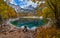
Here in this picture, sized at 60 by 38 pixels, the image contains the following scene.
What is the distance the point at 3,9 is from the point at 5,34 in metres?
0.37

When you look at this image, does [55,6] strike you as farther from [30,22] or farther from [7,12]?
[7,12]

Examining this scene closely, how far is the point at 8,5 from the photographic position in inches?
88.4

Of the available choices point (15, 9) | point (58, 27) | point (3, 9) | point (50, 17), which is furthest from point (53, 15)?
point (3, 9)

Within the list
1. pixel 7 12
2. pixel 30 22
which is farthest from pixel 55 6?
pixel 7 12

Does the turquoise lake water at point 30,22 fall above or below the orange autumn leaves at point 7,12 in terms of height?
below

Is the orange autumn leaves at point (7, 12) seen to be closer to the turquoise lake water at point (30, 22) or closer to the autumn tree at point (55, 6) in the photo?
the turquoise lake water at point (30, 22)

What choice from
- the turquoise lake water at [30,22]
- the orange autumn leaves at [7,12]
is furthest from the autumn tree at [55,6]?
the orange autumn leaves at [7,12]

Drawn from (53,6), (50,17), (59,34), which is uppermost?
(53,6)

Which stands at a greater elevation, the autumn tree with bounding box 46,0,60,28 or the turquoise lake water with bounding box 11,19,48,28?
the autumn tree with bounding box 46,0,60,28

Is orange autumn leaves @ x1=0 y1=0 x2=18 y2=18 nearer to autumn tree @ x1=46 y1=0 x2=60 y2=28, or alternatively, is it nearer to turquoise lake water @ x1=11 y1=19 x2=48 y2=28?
turquoise lake water @ x1=11 y1=19 x2=48 y2=28

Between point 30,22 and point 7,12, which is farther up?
point 7,12

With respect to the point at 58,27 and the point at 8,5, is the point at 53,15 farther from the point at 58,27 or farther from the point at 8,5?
the point at 8,5

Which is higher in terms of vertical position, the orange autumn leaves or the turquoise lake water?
the orange autumn leaves

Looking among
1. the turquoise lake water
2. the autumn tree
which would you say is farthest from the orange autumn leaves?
the autumn tree
